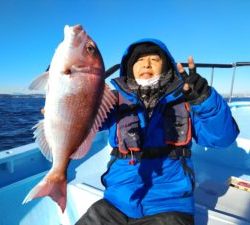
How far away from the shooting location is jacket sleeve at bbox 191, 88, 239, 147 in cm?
260

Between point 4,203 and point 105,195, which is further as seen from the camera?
point 4,203

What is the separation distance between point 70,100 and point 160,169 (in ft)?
4.42

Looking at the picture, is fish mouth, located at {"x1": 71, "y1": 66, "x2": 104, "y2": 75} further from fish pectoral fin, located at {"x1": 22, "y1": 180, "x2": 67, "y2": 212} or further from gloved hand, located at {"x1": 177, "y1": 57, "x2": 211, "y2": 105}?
gloved hand, located at {"x1": 177, "y1": 57, "x2": 211, "y2": 105}

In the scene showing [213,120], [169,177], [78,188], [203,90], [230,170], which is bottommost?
[230,170]

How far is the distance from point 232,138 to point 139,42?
4.78 feet

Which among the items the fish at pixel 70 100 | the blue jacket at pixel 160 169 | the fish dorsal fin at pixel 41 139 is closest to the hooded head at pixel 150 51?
the blue jacket at pixel 160 169

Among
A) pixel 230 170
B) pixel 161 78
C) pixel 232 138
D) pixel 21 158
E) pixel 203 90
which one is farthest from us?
pixel 230 170

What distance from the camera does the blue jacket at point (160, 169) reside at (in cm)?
261

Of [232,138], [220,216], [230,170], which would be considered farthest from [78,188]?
[230,170]

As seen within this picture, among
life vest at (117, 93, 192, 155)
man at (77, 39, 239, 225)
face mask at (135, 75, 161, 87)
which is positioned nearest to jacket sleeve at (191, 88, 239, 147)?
man at (77, 39, 239, 225)

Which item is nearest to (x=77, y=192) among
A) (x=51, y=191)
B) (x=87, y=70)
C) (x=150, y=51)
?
(x=51, y=191)

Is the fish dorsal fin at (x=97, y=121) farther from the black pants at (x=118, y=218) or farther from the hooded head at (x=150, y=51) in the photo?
the hooded head at (x=150, y=51)

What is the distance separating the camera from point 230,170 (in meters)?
4.65

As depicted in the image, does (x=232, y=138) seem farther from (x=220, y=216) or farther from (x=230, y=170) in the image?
(x=230, y=170)
